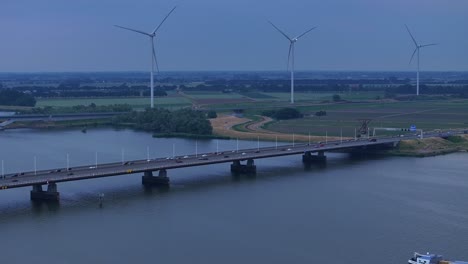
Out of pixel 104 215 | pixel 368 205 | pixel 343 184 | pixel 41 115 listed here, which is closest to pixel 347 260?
pixel 368 205

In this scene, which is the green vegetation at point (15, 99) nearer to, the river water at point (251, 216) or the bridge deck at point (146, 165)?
the river water at point (251, 216)

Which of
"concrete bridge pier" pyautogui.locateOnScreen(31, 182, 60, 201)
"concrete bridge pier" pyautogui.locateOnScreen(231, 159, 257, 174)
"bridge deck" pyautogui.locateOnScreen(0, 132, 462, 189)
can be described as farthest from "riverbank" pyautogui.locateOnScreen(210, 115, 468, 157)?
"concrete bridge pier" pyautogui.locateOnScreen(31, 182, 60, 201)

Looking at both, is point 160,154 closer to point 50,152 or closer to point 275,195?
point 50,152

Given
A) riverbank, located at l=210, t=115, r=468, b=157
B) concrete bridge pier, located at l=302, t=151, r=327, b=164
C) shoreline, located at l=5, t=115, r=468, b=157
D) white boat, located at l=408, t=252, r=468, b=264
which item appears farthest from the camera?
shoreline, located at l=5, t=115, r=468, b=157

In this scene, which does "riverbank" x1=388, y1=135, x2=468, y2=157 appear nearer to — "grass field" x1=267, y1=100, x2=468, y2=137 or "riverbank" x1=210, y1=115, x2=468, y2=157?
"riverbank" x1=210, y1=115, x2=468, y2=157

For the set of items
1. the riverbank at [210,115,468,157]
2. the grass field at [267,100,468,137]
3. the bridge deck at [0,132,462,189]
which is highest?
the grass field at [267,100,468,137]

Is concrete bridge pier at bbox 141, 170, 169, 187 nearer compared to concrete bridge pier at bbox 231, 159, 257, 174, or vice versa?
concrete bridge pier at bbox 141, 170, 169, 187
